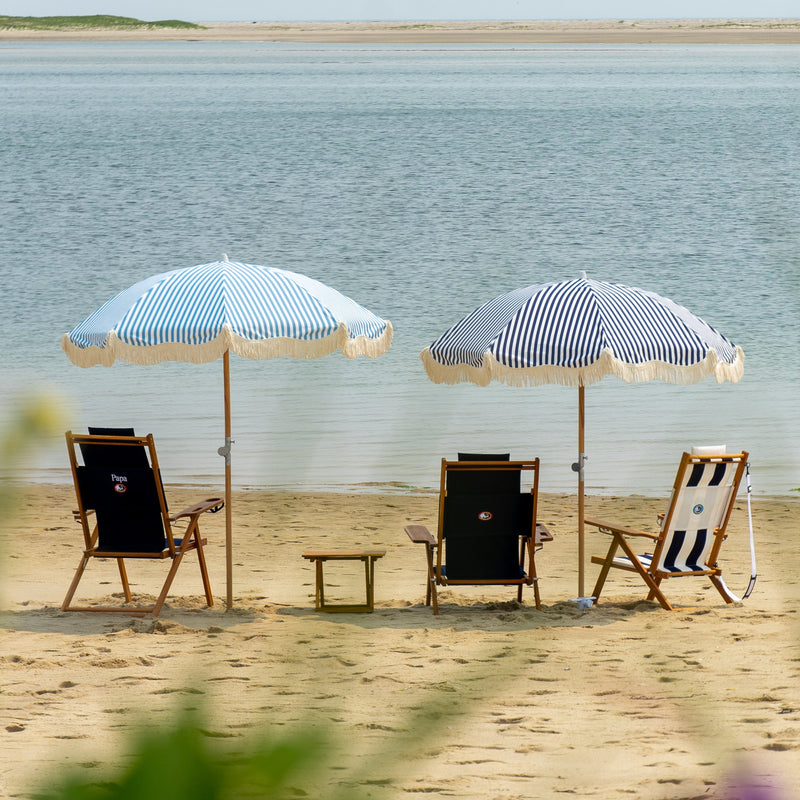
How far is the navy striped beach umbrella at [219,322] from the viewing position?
19.5 feet

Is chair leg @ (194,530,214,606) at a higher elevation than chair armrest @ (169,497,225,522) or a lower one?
lower

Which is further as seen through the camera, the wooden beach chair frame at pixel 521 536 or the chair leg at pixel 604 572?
the chair leg at pixel 604 572

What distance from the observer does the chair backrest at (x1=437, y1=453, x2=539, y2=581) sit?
19.8 ft

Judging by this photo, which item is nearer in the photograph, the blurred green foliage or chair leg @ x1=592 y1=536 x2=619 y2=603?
the blurred green foliage

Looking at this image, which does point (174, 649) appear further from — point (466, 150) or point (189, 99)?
point (189, 99)

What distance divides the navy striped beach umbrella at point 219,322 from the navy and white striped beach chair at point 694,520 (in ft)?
5.26

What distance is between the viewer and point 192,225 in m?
38.0

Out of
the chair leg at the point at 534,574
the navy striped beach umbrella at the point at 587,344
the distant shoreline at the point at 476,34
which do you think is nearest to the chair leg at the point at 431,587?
the chair leg at the point at 534,574

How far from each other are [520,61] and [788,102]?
6375cm

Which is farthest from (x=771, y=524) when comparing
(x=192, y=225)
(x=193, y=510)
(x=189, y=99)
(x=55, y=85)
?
(x=55, y=85)

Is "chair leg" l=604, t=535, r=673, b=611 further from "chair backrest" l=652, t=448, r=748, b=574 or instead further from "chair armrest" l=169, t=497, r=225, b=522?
"chair armrest" l=169, t=497, r=225, b=522

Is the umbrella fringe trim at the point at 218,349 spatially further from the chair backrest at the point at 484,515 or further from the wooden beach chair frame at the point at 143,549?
the chair backrest at the point at 484,515

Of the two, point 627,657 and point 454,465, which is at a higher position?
point 454,465

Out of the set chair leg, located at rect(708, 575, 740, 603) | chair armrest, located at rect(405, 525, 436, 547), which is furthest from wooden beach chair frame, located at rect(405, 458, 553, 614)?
chair leg, located at rect(708, 575, 740, 603)
